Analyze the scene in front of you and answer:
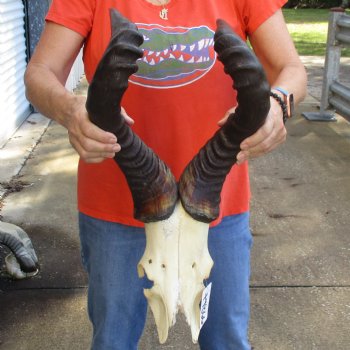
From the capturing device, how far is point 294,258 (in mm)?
4246

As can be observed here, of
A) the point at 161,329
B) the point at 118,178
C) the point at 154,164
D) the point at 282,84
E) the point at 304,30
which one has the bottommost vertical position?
the point at 304,30

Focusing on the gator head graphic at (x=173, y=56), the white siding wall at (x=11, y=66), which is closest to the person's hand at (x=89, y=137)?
the gator head graphic at (x=173, y=56)

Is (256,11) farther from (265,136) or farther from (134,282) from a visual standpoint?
(134,282)

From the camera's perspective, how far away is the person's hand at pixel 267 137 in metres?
1.53

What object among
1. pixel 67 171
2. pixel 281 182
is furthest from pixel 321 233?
pixel 67 171

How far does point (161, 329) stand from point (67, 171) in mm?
4279

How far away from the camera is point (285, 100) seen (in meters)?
1.72

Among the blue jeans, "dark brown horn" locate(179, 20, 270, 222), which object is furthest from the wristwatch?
the blue jeans

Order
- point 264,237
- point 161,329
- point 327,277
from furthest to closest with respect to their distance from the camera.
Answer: point 264,237, point 327,277, point 161,329

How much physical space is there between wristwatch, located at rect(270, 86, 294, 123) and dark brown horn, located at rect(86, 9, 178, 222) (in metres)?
0.36

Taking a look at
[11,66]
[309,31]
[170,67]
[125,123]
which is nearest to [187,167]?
[125,123]

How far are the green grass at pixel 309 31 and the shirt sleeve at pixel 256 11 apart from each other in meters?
12.0

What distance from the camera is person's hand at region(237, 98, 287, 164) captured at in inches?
60.2

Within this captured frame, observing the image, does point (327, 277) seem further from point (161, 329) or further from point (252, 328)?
point (161, 329)
